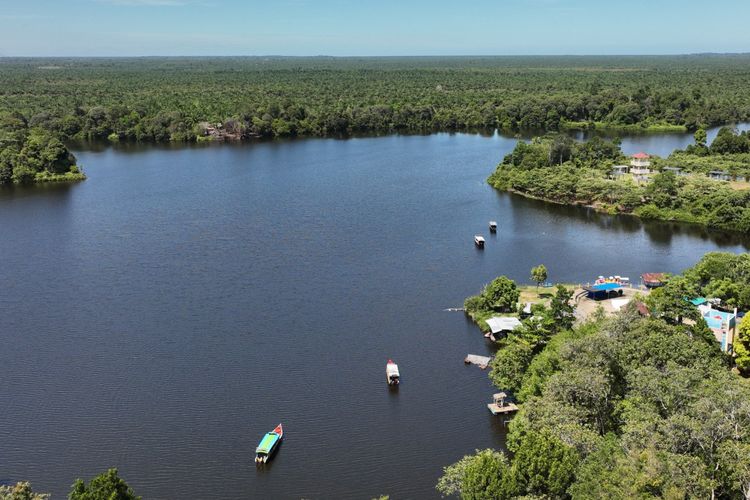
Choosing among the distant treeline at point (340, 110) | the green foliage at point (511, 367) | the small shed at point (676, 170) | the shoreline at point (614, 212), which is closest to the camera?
the green foliage at point (511, 367)

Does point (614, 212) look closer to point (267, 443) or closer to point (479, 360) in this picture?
point (479, 360)

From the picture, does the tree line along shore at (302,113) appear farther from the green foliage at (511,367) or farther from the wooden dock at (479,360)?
the green foliage at (511,367)

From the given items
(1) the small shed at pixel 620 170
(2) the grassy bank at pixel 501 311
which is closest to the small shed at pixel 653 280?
(2) the grassy bank at pixel 501 311

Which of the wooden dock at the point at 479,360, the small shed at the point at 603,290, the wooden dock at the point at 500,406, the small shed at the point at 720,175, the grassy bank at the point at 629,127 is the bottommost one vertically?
the wooden dock at the point at 500,406

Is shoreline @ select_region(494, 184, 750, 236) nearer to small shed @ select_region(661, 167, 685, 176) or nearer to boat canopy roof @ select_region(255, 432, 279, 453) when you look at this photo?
small shed @ select_region(661, 167, 685, 176)

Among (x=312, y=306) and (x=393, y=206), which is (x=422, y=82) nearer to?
(x=393, y=206)

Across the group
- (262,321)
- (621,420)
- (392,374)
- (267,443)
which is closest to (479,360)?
(392,374)
